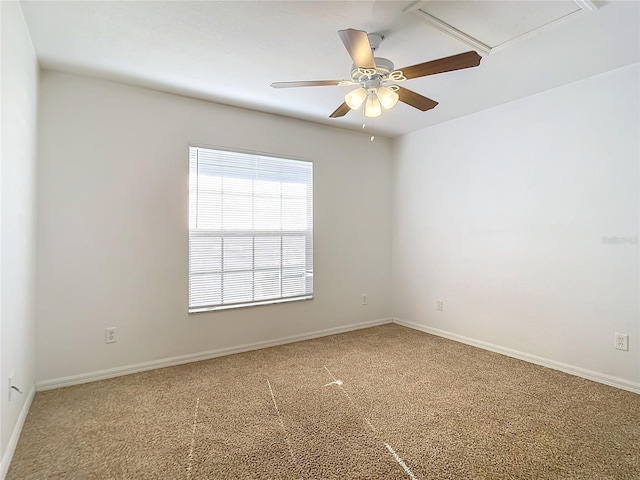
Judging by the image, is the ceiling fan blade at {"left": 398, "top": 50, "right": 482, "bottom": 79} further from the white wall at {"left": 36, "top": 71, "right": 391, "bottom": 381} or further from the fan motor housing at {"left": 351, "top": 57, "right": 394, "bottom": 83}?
the white wall at {"left": 36, "top": 71, "right": 391, "bottom": 381}

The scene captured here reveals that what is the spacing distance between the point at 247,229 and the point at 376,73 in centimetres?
205

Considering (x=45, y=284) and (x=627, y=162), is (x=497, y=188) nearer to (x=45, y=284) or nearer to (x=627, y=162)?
(x=627, y=162)

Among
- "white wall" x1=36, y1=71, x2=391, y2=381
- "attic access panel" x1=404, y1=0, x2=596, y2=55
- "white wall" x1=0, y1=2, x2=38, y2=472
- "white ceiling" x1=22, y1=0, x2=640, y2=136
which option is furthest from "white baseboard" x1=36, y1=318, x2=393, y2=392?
"attic access panel" x1=404, y1=0, x2=596, y2=55

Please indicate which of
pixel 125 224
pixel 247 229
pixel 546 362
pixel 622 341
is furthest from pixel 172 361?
pixel 622 341

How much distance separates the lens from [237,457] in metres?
1.89

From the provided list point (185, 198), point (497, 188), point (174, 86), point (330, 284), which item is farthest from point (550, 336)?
point (174, 86)

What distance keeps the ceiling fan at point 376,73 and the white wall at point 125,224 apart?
1.43 metres

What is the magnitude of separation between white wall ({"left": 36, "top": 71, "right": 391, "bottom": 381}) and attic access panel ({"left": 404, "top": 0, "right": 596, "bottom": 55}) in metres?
2.11

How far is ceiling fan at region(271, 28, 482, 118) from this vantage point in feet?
6.10

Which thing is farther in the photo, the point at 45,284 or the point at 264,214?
the point at 264,214

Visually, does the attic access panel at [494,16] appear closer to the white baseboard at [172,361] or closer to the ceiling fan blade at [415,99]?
the ceiling fan blade at [415,99]

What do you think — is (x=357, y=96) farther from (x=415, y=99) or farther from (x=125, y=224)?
(x=125, y=224)

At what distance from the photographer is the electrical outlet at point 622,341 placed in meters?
2.74

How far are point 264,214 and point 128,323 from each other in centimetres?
163
